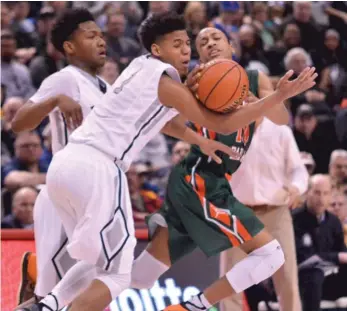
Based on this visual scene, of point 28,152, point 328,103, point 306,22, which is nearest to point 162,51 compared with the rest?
point 28,152

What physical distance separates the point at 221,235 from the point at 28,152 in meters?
3.45

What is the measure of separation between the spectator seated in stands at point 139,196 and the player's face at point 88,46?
10.1 feet

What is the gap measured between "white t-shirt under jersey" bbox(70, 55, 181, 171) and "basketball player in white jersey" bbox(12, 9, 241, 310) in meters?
0.34

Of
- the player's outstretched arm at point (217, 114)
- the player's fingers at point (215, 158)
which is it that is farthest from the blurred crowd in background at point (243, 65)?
the player's outstretched arm at point (217, 114)

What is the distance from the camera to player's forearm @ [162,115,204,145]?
18.1ft

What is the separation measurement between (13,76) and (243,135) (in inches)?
192

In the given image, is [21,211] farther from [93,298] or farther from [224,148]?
[93,298]

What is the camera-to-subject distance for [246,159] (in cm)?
701

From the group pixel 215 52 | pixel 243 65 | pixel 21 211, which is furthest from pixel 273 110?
pixel 243 65

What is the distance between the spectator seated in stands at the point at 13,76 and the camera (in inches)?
397

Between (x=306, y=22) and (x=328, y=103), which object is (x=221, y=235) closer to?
(x=328, y=103)

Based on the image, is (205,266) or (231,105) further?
(205,266)

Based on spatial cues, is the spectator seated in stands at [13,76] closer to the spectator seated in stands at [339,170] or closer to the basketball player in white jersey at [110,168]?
the spectator seated in stands at [339,170]

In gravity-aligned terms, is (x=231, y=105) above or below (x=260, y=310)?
above
